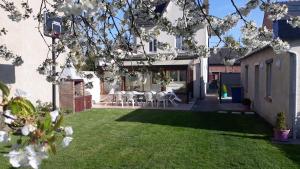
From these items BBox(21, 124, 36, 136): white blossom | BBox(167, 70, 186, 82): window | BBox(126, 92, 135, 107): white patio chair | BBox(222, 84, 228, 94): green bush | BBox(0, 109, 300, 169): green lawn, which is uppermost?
BBox(167, 70, 186, 82): window

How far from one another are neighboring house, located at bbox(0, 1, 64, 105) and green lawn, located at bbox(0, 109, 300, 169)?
2084 millimetres

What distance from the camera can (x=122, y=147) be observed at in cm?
902

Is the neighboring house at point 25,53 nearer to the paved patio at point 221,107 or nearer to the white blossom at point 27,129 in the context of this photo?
the paved patio at point 221,107

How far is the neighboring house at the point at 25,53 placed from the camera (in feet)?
39.1

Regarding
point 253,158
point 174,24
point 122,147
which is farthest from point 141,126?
point 174,24

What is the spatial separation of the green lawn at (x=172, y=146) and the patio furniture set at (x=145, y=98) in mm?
5756

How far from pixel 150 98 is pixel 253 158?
12566 mm

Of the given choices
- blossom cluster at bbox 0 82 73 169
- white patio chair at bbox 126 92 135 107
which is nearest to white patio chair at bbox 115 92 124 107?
white patio chair at bbox 126 92 135 107

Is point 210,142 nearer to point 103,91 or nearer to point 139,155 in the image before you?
point 139,155

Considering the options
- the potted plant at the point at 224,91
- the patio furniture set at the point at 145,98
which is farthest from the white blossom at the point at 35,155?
the potted plant at the point at 224,91

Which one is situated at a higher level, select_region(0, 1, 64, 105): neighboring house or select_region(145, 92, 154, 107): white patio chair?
select_region(0, 1, 64, 105): neighboring house

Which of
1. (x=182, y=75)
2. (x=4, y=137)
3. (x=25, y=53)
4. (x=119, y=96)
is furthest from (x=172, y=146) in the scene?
(x=182, y=75)

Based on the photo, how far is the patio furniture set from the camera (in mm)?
20141

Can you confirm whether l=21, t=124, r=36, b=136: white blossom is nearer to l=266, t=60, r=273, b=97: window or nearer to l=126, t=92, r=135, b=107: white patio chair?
l=266, t=60, r=273, b=97: window
